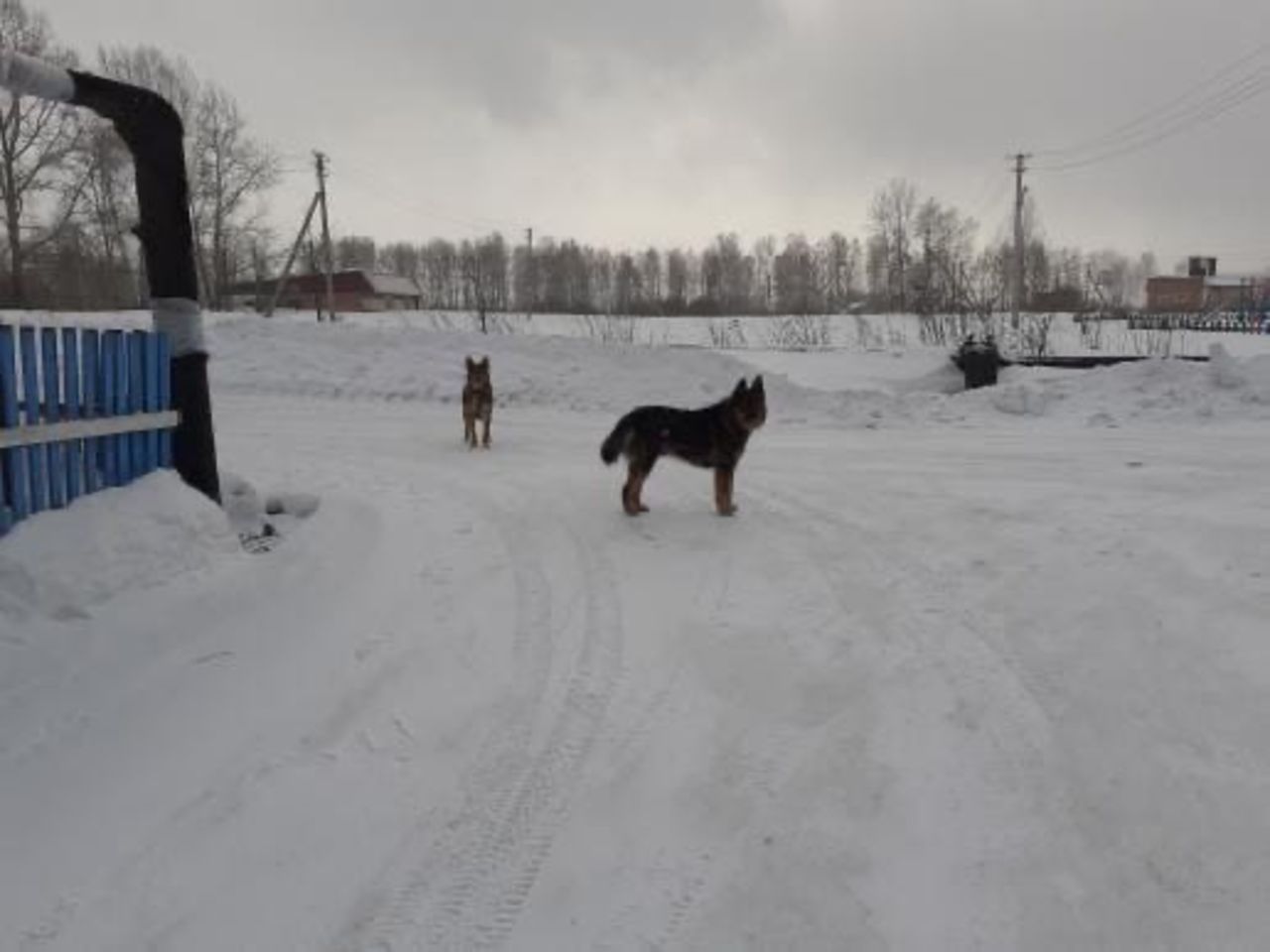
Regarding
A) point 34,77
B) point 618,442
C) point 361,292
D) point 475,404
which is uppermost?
point 361,292

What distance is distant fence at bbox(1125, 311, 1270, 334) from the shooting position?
1220 inches

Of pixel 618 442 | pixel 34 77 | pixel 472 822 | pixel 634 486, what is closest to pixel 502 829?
pixel 472 822

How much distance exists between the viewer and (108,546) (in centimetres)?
534

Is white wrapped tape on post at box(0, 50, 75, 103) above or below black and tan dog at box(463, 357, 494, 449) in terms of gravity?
above

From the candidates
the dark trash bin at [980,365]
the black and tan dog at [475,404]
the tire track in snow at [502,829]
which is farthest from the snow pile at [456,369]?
the tire track in snow at [502,829]

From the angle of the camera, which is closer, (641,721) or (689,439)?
(641,721)

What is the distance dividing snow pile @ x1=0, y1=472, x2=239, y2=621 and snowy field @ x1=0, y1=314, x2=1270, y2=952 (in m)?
0.02

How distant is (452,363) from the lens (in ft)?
62.2

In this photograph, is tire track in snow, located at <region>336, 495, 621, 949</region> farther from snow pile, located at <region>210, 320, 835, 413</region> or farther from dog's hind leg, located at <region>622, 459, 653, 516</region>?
snow pile, located at <region>210, 320, 835, 413</region>

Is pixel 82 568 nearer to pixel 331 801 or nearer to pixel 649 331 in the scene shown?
pixel 331 801

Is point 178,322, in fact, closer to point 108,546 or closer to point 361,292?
point 108,546

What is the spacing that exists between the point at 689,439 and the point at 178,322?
400cm

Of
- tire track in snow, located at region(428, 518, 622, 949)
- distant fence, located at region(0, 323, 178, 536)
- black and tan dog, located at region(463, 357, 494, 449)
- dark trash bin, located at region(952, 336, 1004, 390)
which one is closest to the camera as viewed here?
tire track in snow, located at region(428, 518, 622, 949)

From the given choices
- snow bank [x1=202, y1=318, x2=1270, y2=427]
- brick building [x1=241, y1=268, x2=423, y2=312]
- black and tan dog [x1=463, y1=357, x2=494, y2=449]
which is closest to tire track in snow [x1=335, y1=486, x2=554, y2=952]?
black and tan dog [x1=463, y1=357, x2=494, y2=449]
